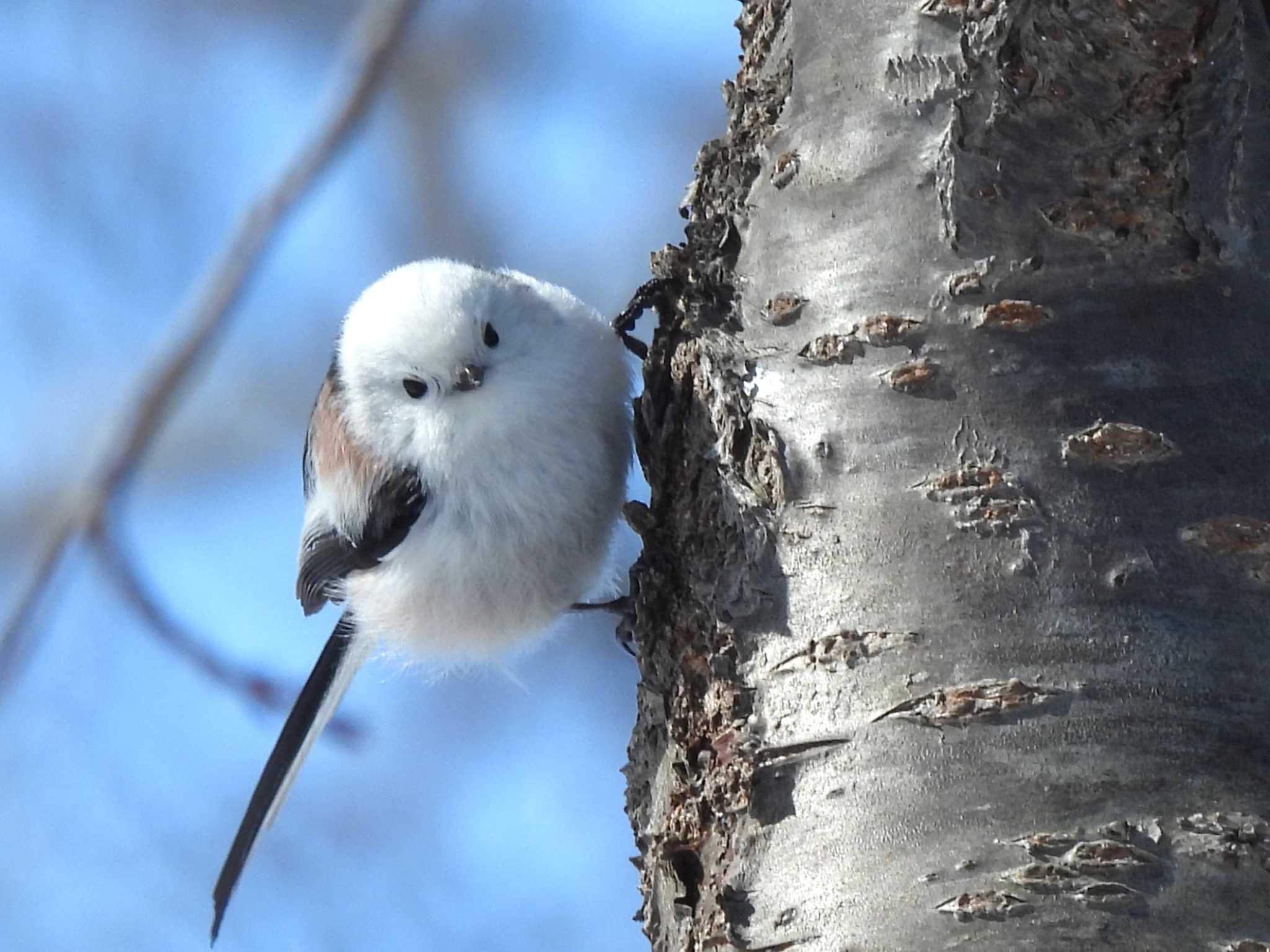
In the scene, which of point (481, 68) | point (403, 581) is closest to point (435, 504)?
point (403, 581)

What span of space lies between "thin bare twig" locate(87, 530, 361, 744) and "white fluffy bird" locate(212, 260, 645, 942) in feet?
0.55

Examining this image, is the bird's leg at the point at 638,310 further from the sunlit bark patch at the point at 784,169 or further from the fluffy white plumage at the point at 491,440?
the sunlit bark patch at the point at 784,169

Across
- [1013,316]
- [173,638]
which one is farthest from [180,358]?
[1013,316]

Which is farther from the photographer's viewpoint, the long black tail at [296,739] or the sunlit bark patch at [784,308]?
the long black tail at [296,739]

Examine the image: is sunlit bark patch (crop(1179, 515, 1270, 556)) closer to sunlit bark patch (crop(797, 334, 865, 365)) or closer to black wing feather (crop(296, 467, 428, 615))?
sunlit bark patch (crop(797, 334, 865, 365))

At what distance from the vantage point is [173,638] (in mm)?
1305

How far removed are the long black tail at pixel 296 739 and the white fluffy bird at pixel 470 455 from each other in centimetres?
7

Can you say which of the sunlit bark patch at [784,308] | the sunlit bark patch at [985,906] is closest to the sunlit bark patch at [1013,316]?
the sunlit bark patch at [784,308]

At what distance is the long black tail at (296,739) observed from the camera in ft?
5.67

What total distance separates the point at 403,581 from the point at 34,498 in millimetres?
829

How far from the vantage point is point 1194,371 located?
0.83m

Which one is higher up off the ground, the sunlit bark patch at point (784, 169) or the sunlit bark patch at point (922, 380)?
the sunlit bark patch at point (784, 169)

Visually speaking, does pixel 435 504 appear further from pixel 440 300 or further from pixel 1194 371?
pixel 1194 371

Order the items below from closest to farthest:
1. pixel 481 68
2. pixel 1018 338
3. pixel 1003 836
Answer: pixel 1003 836 → pixel 1018 338 → pixel 481 68
